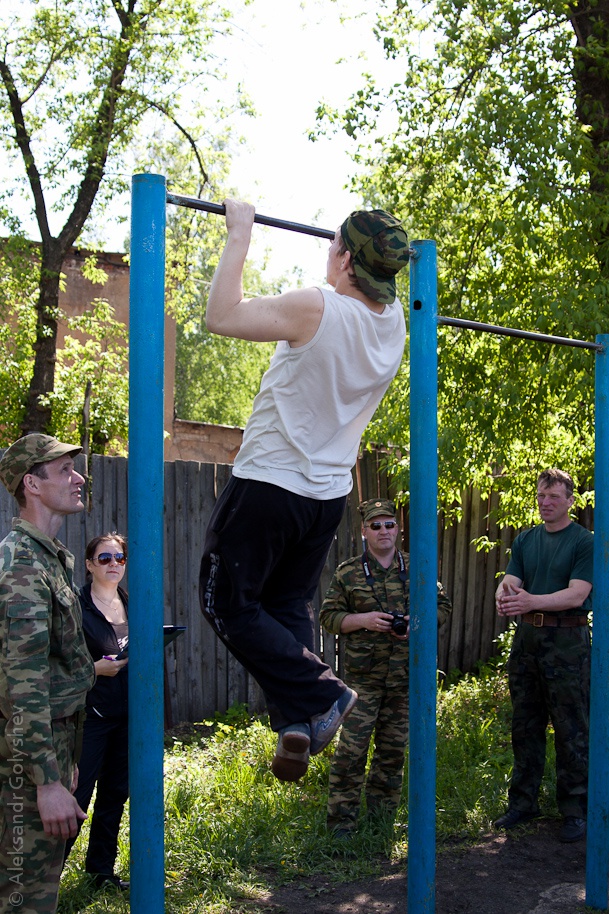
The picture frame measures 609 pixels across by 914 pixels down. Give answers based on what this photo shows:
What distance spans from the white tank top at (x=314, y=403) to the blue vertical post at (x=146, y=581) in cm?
31

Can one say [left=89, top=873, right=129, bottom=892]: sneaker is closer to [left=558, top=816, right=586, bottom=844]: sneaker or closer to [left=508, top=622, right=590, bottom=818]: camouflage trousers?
[left=508, top=622, right=590, bottom=818]: camouflage trousers

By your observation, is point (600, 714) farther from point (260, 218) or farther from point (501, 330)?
point (260, 218)

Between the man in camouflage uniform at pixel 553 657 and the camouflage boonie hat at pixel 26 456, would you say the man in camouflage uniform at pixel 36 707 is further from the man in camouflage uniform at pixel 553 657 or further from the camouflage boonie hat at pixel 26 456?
the man in camouflage uniform at pixel 553 657

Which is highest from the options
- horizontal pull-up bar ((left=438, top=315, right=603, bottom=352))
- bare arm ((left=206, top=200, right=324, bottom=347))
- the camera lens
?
horizontal pull-up bar ((left=438, top=315, right=603, bottom=352))

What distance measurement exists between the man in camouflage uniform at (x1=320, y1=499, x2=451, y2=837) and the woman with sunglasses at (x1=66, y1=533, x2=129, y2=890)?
1.37 metres

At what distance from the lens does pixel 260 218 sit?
293 cm

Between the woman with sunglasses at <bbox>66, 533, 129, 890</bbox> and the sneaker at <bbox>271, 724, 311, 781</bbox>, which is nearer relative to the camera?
the sneaker at <bbox>271, 724, 311, 781</bbox>

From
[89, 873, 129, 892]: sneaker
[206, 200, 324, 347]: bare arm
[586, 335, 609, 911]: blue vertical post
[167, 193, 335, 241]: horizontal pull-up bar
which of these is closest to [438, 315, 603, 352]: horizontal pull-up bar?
[586, 335, 609, 911]: blue vertical post

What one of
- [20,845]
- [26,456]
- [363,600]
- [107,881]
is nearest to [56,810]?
[20,845]

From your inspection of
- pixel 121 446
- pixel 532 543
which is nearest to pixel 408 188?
pixel 532 543

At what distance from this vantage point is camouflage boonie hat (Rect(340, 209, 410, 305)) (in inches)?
112

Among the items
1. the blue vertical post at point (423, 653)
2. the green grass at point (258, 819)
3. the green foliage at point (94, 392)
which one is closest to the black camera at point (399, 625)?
the green grass at point (258, 819)

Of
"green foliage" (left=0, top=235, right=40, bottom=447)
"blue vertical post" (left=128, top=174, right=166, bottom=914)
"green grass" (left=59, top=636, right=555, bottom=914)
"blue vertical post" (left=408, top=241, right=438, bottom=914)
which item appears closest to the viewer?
"blue vertical post" (left=128, top=174, right=166, bottom=914)

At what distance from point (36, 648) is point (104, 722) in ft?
5.60
